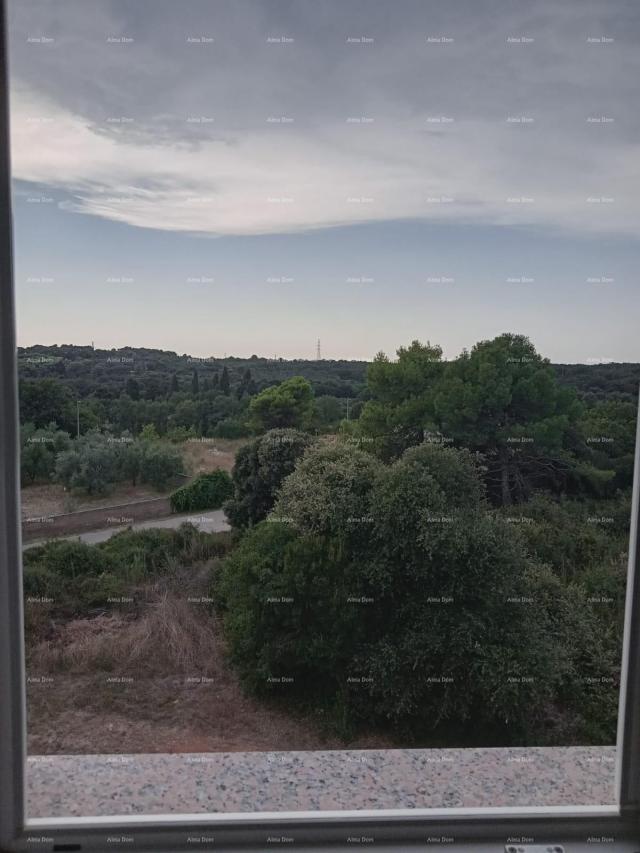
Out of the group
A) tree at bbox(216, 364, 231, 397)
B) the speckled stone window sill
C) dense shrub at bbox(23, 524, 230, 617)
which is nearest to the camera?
the speckled stone window sill

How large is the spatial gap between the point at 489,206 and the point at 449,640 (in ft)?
4.96

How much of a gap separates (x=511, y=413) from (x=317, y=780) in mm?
1412

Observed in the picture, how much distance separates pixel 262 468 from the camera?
7.25 feet

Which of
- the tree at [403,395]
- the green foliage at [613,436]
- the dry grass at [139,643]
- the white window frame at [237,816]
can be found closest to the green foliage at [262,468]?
the tree at [403,395]

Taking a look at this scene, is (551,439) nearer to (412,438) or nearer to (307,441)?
(412,438)

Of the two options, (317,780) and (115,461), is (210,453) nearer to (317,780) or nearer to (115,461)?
(115,461)

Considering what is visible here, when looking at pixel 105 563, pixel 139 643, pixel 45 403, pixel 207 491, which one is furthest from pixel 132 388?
→ pixel 139 643

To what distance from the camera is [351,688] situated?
2168 mm

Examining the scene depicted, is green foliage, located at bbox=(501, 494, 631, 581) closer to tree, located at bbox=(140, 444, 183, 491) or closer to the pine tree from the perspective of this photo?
the pine tree

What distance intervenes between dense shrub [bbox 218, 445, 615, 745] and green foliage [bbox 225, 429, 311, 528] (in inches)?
1.9

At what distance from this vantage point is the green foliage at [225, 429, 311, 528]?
87.1 inches

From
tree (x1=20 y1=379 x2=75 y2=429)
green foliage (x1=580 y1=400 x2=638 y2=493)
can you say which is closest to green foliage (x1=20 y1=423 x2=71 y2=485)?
tree (x1=20 y1=379 x2=75 y2=429)

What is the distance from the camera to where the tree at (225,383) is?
221 cm

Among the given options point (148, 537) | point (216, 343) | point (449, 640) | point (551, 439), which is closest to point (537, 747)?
point (449, 640)
